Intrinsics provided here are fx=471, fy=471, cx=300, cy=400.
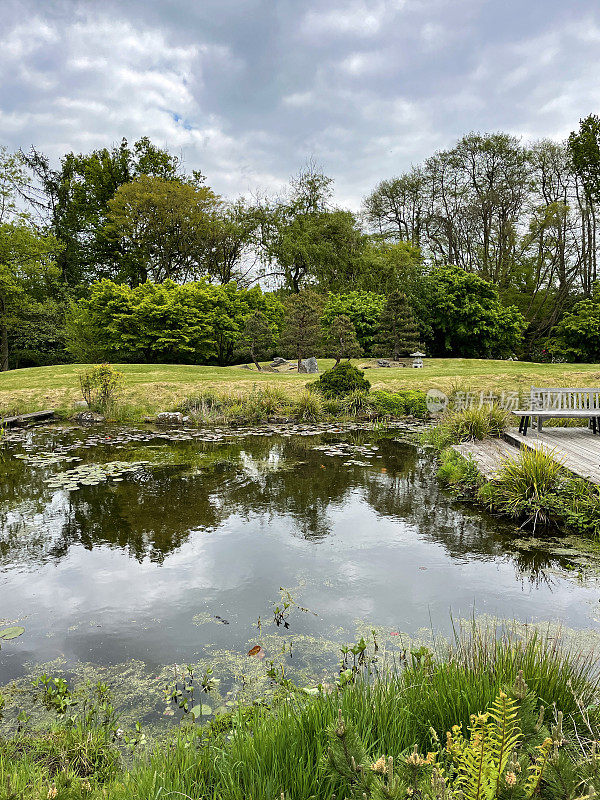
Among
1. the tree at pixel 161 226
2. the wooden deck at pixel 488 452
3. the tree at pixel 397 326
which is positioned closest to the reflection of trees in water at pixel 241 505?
the wooden deck at pixel 488 452

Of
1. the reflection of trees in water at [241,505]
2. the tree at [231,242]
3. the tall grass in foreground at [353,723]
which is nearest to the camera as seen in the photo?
the tall grass in foreground at [353,723]

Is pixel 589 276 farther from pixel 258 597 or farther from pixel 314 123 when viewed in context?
pixel 258 597

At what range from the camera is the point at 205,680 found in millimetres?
2621

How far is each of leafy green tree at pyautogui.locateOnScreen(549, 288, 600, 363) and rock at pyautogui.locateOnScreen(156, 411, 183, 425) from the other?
19.5m

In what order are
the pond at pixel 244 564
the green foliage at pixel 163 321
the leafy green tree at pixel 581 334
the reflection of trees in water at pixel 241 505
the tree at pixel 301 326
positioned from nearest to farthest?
the pond at pixel 244 564
the reflection of trees in water at pixel 241 505
the tree at pixel 301 326
the leafy green tree at pixel 581 334
the green foliage at pixel 163 321

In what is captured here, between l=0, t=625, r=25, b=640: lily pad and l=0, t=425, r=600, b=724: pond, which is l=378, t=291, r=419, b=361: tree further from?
l=0, t=625, r=25, b=640: lily pad

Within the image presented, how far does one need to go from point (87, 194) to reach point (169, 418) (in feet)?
79.5

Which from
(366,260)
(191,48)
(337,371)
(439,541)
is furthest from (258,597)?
(366,260)

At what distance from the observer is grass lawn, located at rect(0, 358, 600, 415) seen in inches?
546

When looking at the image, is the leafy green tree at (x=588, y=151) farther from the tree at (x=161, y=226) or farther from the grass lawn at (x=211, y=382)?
the tree at (x=161, y=226)

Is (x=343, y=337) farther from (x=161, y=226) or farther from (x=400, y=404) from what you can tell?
(x=161, y=226)

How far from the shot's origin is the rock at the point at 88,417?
12.4 metres

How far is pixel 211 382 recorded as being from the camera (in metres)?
15.5

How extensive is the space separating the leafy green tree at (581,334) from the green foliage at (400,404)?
1392 centimetres
